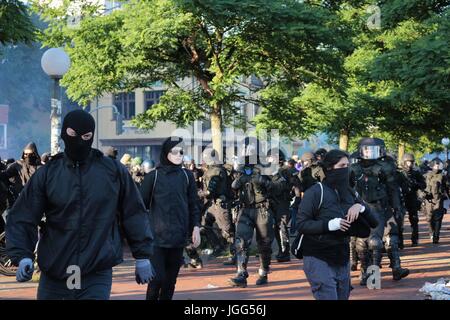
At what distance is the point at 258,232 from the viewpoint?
11.9 m

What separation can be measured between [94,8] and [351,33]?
6.76m

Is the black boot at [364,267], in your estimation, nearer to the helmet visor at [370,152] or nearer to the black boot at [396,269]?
the black boot at [396,269]

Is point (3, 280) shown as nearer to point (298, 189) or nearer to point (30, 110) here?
point (298, 189)

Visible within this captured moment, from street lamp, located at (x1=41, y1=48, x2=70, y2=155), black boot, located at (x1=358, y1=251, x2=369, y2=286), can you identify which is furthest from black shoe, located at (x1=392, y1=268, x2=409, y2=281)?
street lamp, located at (x1=41, y1=48, x2=70, y2=155)

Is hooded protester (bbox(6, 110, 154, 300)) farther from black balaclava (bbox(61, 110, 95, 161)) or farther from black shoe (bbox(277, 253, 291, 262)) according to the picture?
black shoe (bbox(277, 253, 291, 262))

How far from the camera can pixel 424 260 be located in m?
14.6

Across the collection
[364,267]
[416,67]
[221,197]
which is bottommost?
[364,267]

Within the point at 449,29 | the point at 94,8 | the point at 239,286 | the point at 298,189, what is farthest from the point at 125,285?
the point at 94,8

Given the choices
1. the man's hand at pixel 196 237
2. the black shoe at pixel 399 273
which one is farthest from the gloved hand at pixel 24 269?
the black shoe at pixel 399 273

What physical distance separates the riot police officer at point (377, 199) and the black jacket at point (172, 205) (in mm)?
3835

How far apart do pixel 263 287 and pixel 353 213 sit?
499cm

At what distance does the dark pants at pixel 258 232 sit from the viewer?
38.8 feet

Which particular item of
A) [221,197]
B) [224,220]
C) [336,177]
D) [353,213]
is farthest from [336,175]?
[224,220]

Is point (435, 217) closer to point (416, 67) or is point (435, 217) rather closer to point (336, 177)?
point (416, 67)
